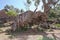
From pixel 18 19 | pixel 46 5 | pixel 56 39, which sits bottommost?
pixel 56 39

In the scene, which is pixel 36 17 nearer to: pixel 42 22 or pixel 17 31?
pixel 42 22

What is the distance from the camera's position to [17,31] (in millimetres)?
11688

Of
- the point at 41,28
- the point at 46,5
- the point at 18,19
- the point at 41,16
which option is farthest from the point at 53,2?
the point at 18,19

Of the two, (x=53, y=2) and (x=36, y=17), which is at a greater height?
(x=53, y=2)

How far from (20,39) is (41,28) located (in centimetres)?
422

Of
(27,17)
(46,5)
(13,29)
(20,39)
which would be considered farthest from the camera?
(46,5)

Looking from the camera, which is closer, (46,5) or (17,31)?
(17,31)

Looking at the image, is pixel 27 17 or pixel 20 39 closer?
pixel 20 39

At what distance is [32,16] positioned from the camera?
13.4 meters

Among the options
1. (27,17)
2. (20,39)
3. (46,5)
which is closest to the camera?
(20,39)

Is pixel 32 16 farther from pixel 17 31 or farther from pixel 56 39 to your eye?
pixel 56 39

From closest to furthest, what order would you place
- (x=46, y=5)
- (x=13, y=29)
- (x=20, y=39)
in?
(x=20, y=39) < (x=13, y=29) < (x=46, y=5)

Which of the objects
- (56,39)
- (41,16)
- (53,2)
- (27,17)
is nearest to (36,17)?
(41,16)

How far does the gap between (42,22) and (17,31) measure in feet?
10.9
